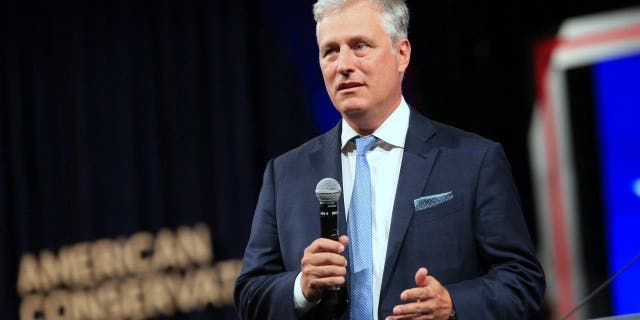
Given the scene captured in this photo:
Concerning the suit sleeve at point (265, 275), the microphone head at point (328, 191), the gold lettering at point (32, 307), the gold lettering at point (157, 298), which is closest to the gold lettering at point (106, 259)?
the gold lettering at point (157, 298)

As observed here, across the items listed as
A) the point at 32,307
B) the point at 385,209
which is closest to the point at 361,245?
the point at 385,209

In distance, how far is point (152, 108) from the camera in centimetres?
405

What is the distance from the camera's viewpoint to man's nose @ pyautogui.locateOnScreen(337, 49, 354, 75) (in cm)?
176

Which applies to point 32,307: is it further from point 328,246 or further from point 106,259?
point 328,246

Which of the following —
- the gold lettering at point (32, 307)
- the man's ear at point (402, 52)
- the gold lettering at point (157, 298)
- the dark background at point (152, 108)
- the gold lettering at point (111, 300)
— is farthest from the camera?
the gold lettering at point (32, 307)

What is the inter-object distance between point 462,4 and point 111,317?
2.16 meters

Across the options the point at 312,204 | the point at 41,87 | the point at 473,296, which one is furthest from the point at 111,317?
the point at 473,296

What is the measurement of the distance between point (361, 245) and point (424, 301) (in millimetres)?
250

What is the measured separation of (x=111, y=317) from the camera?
4.14 meters

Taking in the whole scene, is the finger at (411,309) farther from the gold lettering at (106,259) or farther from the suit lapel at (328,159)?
the gold lettering at (106,259)

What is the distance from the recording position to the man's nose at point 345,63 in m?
1.76

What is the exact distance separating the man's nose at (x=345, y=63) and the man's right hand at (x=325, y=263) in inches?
15.6

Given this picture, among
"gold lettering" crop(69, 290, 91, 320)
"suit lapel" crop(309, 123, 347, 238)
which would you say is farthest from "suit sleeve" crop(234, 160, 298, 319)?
"gold lettering" crop(69, 290, 91, 320)

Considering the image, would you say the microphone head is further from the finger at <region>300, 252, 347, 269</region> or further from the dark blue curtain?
the dark blue curtain
